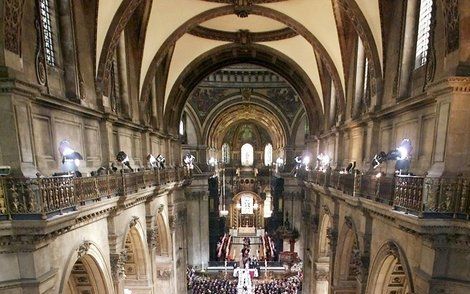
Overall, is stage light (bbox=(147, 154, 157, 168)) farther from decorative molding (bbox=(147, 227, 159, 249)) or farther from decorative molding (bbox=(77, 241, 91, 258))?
decorative molding (bbox=(77, 241, 91, 258))

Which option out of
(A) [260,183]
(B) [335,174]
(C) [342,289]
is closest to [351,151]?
(B) [335,174]

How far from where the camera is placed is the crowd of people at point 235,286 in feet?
68.0

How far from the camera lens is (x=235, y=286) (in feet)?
71.7

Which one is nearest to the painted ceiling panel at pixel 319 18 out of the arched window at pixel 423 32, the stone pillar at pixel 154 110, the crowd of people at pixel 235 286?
the arched window at pixel 423 32

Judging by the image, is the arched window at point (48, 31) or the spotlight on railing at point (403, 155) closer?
the spotlight on railing at point (403, 155)

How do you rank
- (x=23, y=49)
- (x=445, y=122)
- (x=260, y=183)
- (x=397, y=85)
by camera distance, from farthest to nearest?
(x=260, y=183), (x=397, y=85), (x=23, y=49), (x=445, y=122)

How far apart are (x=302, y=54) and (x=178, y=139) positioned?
9.09 metres

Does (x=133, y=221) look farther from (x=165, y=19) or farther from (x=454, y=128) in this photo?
(x=454, y=128)

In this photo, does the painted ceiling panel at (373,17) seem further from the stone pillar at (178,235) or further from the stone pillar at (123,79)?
the stone pillar at (178,235)

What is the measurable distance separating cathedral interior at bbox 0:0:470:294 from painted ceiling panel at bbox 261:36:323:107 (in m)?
0.08

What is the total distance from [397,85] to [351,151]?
401cm

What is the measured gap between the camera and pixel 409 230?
20.0 feet

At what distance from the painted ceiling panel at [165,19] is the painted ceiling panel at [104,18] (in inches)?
125

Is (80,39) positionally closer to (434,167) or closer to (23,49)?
(23,49)
